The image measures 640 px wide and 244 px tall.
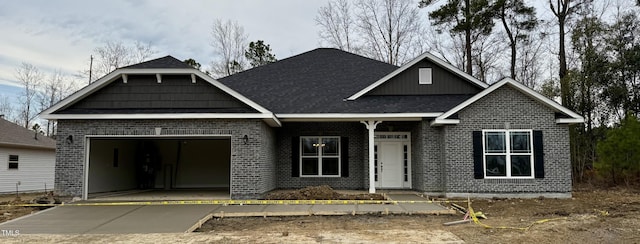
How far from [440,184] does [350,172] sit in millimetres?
3348

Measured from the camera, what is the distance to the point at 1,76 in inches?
1272

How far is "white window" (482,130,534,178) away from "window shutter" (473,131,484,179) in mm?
141

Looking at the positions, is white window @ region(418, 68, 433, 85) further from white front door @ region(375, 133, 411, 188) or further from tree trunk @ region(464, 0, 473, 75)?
tree trunk @ region(464, 0, 473, 75)

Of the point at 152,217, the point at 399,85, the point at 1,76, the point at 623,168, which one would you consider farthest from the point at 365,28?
the point at 1,76

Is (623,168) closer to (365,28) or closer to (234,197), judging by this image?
(234,197)

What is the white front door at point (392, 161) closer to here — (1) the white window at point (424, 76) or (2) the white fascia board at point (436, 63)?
(2) the white fascia board at point (436, 63)

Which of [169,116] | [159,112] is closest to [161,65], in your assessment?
[159,112]

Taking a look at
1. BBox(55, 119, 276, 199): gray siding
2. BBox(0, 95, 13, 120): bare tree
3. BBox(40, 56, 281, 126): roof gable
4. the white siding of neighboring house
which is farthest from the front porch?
BBox(0, 95, 13, 120): bare tree

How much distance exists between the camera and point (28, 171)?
22281mm

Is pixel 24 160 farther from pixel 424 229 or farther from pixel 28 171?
pixel 424 229

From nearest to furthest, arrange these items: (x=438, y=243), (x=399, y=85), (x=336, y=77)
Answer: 1. (x=438, y=243)
2. (x=399, y=85)
3. (x=336, y=77)

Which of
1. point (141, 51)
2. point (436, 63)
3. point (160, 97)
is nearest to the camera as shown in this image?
point (160, 97)

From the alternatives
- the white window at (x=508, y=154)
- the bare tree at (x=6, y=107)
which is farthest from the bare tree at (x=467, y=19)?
the bare tree at (x=6, y=107)

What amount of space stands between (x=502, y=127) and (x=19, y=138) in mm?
21000
